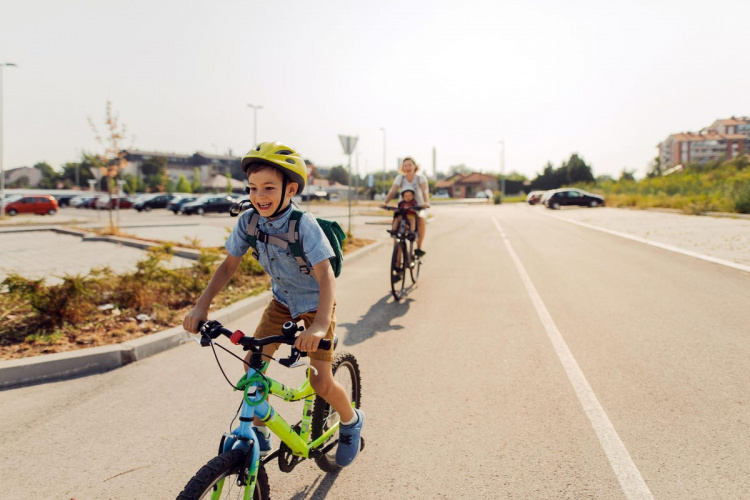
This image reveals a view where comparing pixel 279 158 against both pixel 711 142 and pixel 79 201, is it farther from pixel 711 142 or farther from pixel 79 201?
pixel 711 142

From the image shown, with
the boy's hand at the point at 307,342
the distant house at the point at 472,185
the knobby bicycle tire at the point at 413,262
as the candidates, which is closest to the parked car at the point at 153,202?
the knobby bicycle tire at the point at 413,262

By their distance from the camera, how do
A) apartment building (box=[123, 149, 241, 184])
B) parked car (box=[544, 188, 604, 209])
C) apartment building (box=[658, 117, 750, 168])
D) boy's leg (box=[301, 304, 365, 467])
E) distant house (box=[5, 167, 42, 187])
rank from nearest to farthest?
1. boy's leg (box=[301, 304, 365, 467])
2. parked car (box=[544, 188, 604, 209])
3. distant house (box=[5, 167, 42, 187])
4. apartment building (box=[658, 117, 750, 168])
5. apartment building (box=[123, 149, 241, 184])

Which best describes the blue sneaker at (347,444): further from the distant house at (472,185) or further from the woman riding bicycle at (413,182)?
the distant house at (472,185)

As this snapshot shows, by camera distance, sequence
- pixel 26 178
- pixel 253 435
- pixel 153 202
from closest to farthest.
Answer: pixel 253 435 < pixel 153 202 < pixel 26 178

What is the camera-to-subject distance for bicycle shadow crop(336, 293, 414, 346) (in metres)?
5.65

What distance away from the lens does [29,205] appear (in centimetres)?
3644

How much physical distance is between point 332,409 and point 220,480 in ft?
3.67

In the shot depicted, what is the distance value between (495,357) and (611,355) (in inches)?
42.8

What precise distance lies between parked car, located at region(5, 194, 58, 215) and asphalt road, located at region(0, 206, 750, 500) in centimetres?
3769

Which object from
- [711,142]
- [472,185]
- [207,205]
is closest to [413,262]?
[207,205]

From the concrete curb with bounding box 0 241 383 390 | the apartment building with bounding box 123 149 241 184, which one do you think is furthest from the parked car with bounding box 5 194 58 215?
the apartment building with bounding box 123 149 241 184

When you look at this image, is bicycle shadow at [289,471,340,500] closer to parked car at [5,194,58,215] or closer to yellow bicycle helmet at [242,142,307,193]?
yellow bicycle helmet at [242,142,307,193]

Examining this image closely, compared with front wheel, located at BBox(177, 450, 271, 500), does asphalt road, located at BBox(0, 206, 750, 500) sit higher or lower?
lower

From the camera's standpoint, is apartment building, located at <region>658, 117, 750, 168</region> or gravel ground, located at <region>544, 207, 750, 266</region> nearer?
gravel ground, located at <region>544, 207, 750, 266</region>
